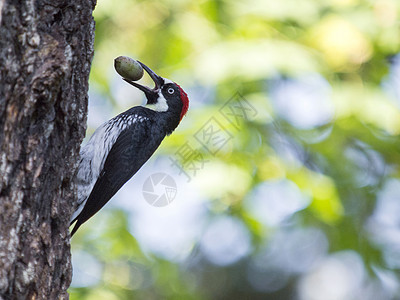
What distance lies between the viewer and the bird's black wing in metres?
3.43

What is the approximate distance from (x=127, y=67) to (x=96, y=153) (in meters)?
0.64

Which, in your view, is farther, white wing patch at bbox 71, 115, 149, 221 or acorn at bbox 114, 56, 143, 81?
white wing patch at bbox 71, 115, 149, 221

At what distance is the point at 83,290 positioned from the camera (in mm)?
3992

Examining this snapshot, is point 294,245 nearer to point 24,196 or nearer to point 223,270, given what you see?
point 223,270

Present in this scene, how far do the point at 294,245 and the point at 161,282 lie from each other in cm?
333

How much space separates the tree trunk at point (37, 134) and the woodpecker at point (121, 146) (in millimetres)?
1120

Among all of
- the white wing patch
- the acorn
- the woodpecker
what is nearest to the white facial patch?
the woodpecker

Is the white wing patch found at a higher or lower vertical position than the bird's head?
higher

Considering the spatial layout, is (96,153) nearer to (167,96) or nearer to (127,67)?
(127,67)

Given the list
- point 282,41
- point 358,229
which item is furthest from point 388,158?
point 282,41

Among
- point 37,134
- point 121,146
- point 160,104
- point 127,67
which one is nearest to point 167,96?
point 160,104

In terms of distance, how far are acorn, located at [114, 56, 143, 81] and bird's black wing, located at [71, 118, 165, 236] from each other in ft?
1.53

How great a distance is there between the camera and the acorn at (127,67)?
3287mm

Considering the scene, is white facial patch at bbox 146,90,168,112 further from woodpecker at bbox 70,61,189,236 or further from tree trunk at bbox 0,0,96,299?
tree trunk at bbox 0,0,96,299
